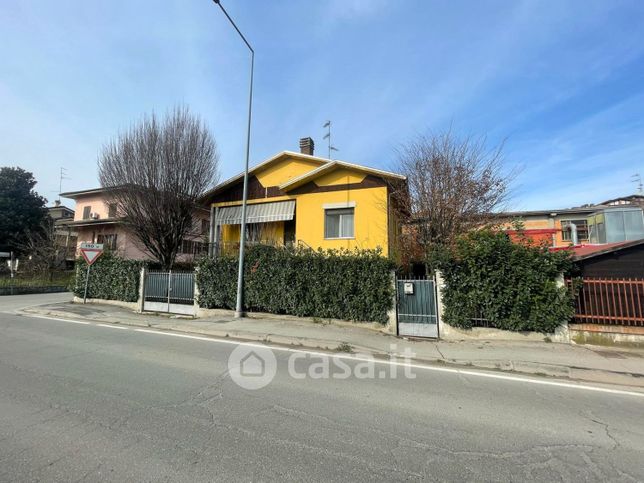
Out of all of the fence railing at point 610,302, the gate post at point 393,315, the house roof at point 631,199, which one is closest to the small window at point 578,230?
the house roof at point 631,199

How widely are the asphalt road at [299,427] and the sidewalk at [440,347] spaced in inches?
45.7

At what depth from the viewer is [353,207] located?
14727 mm

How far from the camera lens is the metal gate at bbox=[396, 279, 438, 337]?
9.81m

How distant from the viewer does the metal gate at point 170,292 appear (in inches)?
543

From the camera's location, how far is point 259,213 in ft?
54.2

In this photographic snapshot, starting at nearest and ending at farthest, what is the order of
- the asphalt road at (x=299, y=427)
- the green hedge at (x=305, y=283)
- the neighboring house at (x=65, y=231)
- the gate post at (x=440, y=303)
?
the asphalt road at (x=299, y=427) → the gate post at (x=440, y=303) → the green hedge at (x=305, y=283) → the neighboring house at (x=65, y=231)

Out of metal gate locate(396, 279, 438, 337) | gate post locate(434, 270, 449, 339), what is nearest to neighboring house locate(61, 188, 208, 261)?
metal gate locate(396, 279, 438, 337)

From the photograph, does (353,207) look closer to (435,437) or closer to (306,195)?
(306,195)

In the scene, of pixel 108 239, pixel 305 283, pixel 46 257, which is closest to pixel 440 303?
pixel 305 283

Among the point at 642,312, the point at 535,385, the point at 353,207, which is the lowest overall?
the point at 535,385

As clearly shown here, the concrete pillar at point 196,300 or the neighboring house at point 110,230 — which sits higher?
the neighboring house at point 110,230

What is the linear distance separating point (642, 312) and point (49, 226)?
42.3 meters

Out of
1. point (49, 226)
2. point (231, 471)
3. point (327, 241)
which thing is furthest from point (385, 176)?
point (49, 226)

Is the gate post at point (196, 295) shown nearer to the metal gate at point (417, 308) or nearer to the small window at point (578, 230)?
the metal gate at point (417, 308)
